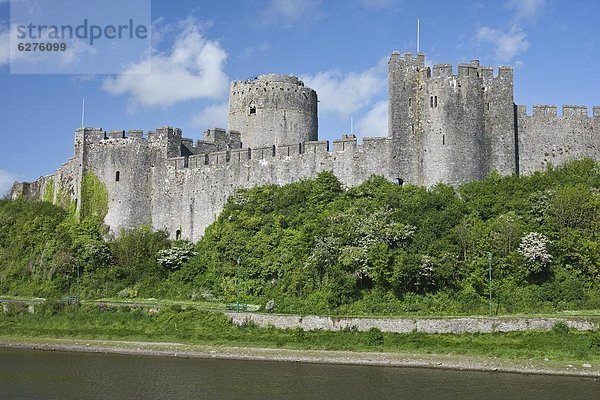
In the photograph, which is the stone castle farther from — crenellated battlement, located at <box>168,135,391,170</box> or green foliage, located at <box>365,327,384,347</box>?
green foliage, located at <box>365,327,384,347</box>

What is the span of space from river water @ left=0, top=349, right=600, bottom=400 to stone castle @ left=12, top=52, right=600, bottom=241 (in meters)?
10.7

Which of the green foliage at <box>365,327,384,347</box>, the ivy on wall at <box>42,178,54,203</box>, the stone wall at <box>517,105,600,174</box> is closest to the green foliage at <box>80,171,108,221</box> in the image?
the ivy on wall at <box>42,178,54,203</box>

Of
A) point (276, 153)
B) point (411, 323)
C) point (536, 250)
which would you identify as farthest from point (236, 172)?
point (536, 250)

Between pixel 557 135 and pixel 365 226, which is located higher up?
pixel 557 135

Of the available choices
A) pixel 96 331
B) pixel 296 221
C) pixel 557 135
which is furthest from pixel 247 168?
pixel 557 135

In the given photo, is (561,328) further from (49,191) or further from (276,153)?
(49,191)

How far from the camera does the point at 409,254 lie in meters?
25.3

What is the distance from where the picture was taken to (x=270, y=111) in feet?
123

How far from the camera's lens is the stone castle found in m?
29.2

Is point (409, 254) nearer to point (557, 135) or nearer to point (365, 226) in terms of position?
point (365, 226)

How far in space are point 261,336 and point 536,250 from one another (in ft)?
29.6

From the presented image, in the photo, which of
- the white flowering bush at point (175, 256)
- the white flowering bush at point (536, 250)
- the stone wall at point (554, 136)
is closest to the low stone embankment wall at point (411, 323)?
the white flowering bush at point (536, 250)

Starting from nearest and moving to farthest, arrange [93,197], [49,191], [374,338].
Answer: [374,338]
[93,197]
[49,191]

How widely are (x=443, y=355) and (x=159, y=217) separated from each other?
18115 millimetres
